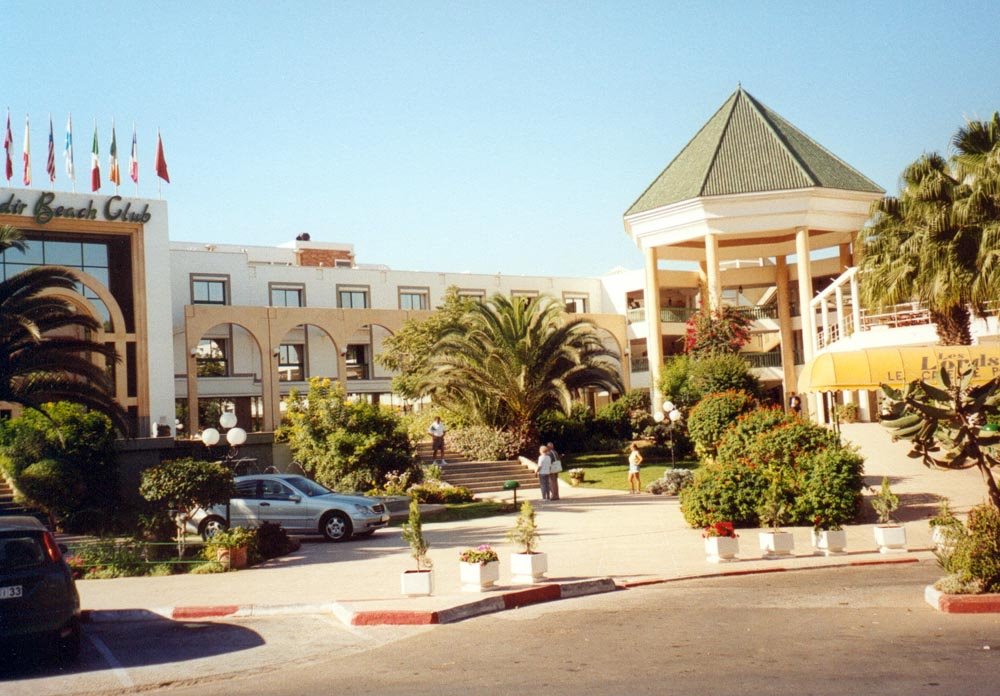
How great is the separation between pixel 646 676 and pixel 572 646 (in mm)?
1648

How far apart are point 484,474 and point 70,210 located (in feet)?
62.0

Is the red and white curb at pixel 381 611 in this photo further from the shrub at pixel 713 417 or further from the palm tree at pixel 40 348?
the shrub at pixel 713 417

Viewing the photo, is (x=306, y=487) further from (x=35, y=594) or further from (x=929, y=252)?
(x=929, y=252)

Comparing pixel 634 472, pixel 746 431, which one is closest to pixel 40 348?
pixel 746 431

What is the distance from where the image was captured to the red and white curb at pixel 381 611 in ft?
39.6

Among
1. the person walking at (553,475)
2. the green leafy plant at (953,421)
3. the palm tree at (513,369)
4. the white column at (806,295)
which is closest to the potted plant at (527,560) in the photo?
the green leafy plant at (953,421)

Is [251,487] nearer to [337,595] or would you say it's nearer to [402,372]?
[337,595]

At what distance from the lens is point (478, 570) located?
535 inches

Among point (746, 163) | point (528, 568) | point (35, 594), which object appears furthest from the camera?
point (746, 163)

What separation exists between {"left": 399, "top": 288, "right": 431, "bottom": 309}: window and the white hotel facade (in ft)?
0.21

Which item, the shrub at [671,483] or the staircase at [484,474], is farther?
the staircase at [484,474]

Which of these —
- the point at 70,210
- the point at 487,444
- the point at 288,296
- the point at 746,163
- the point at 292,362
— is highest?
the point at 746,163

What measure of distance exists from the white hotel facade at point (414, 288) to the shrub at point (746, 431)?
1189cm

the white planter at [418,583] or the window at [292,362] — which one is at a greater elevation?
the window at [292,362]
